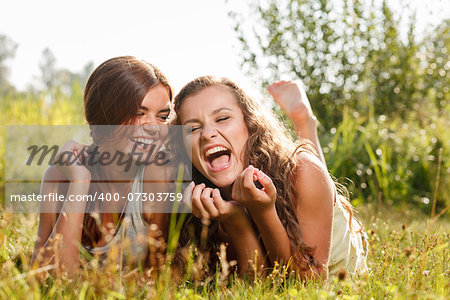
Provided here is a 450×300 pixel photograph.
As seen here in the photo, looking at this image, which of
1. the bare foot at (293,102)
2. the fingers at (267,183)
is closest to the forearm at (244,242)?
the fingers at (267,183)

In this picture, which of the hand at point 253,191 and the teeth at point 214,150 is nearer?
the hand at point 253,191

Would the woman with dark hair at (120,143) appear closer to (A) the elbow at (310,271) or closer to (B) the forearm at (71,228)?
(B) the forearm at (71,228)

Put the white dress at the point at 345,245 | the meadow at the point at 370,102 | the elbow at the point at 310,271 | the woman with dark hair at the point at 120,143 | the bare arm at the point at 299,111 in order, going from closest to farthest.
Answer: the elbow at the point at 310,271, the woman with dark hair at the point at 120,143, the white dress at the point at 345,245, the bare arm at the point at 299,111, the meadow at the point at 370,102

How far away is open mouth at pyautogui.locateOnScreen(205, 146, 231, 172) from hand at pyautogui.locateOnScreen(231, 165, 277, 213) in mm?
414

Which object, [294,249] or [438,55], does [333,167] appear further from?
[438,55]

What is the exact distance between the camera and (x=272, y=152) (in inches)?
108

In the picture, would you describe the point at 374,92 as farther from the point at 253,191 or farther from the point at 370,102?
the point at 253,191

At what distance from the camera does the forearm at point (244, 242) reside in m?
2.37

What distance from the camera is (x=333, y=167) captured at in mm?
5387

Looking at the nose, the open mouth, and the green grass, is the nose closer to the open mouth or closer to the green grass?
the open mouth

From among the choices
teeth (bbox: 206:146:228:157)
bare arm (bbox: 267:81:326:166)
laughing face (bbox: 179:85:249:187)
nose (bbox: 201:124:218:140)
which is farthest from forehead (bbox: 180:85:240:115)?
bare arm (bbox: 267:81:326:166)

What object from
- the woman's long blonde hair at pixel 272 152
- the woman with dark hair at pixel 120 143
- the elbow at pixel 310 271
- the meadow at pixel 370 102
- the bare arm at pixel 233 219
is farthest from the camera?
the meadow at pixel 370 102

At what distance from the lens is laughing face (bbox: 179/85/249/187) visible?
2588mm

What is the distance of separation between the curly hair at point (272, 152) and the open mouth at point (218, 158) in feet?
0.37
